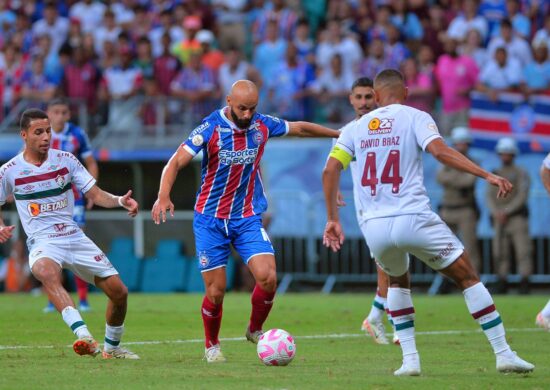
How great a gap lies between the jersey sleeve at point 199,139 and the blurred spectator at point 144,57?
1422 centimetres

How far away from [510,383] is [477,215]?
13017 mm

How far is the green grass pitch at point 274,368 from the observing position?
31.0ft

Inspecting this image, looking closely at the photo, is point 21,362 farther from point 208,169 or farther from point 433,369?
point 433,369

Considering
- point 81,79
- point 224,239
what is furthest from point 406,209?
point 81,79

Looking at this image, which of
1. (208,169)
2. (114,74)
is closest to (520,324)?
(208,169)

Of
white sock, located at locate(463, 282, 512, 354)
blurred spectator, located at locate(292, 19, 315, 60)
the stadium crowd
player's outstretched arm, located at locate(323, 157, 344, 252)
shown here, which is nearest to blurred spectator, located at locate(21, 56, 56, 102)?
the stadium crowd

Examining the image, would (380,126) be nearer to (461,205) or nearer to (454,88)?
(461,205)

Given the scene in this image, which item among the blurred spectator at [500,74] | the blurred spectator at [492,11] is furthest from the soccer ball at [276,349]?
the blurred spectator at [492,11]

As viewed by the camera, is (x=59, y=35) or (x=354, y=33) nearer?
(x=354, y=33)

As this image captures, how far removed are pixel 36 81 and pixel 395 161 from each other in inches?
667

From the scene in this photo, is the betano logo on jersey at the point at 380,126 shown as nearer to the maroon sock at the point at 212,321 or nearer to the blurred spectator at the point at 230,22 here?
the maroon sock at the point at 212,321

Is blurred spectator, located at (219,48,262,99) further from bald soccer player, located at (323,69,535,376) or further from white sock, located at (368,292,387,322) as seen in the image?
bald soccer player, located at (323,69,535,376)

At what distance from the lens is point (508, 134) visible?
72.7 feet

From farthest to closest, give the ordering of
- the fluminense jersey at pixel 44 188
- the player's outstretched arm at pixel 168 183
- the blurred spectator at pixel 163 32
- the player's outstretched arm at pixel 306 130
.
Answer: the blurred spectator at pixel 163 32, the player's outstretched arm at pixel 306 130, the fluminense jersey at pixel 44 188, the player's outstretched arm at pixel 168 183
